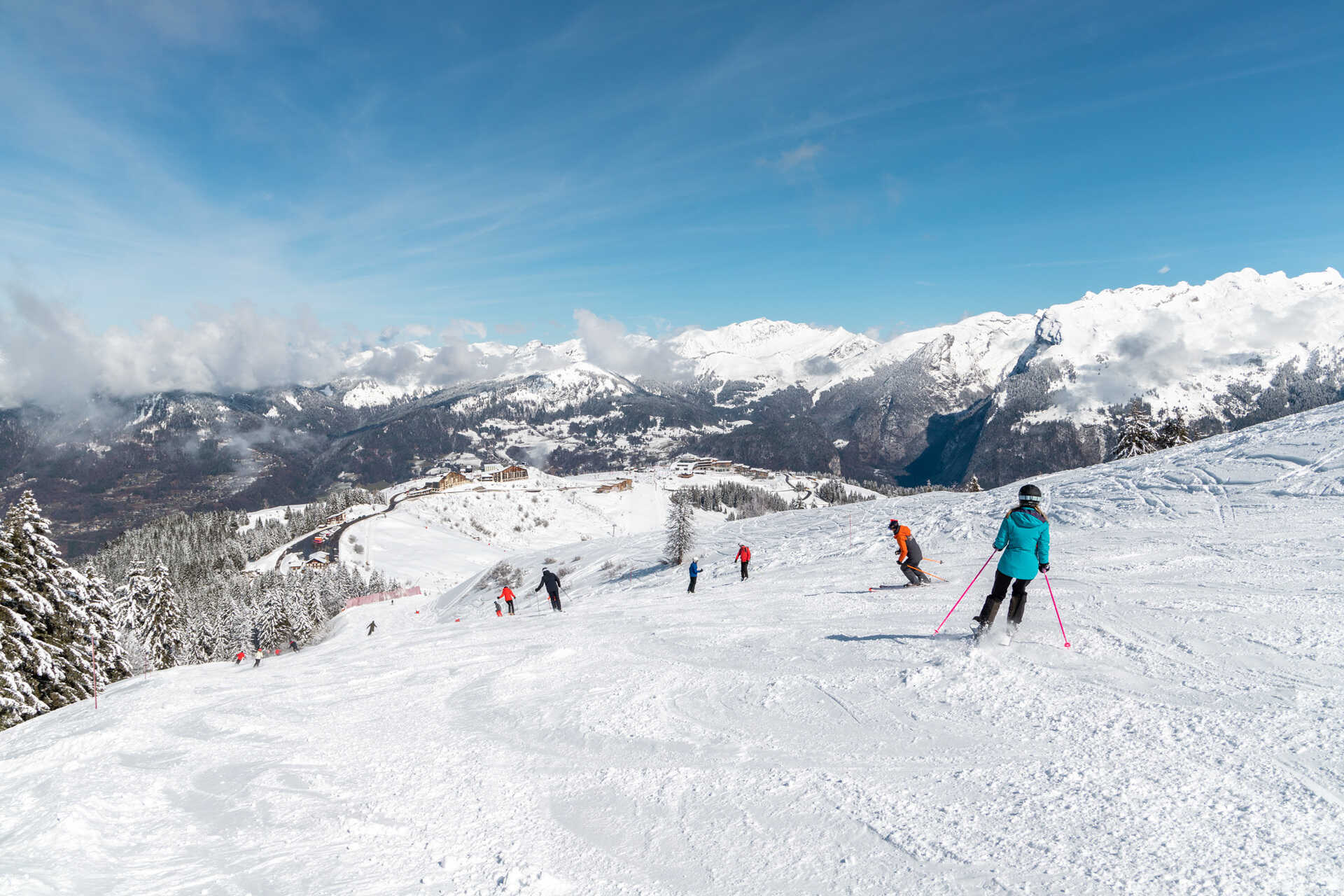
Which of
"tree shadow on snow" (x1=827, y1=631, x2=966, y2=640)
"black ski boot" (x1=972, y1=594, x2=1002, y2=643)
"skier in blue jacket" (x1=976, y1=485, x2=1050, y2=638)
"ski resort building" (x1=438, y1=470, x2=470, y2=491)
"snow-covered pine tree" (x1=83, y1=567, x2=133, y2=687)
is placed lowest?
"snow-covered pine tree" (x1=83, y1=567, x2=133, y2=687)

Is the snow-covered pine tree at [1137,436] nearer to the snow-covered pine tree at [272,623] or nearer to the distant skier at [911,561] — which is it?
the distant skier at [911,561]

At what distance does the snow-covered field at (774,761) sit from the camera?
4301mm

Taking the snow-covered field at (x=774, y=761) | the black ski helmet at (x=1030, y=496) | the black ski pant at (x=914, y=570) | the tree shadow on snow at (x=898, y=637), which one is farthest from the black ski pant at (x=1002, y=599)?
the black ski pant at (x=914, y=570)

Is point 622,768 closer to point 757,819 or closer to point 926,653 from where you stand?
point 757,819

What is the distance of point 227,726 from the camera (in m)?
9.37

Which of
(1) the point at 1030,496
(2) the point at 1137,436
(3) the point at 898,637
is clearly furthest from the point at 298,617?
(2) the point at 1137,436

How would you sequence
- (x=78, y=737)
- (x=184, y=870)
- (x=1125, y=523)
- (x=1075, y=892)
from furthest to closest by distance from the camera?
1. (x=1125, y=523)
2. (x=78, y=737)
3. (x=184, y=870)
4. (x=1075, y=892)

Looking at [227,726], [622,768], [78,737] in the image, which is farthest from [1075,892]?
[78,737]

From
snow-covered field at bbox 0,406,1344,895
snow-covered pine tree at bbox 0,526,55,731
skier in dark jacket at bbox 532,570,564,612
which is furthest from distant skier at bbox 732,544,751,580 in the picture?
snow-covered pine tree at bbox 0,526,55,731

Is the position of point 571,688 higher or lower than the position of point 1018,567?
lower

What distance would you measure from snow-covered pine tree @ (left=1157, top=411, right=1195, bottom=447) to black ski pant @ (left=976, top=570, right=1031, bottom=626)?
58.3m

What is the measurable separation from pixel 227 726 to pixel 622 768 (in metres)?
6.99

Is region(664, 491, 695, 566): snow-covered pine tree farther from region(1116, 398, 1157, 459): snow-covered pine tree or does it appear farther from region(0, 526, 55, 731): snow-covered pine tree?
region(1116, 398, 1157, 459): snow-covered pine tree

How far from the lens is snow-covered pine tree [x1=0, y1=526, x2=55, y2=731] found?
2138 centimetres
